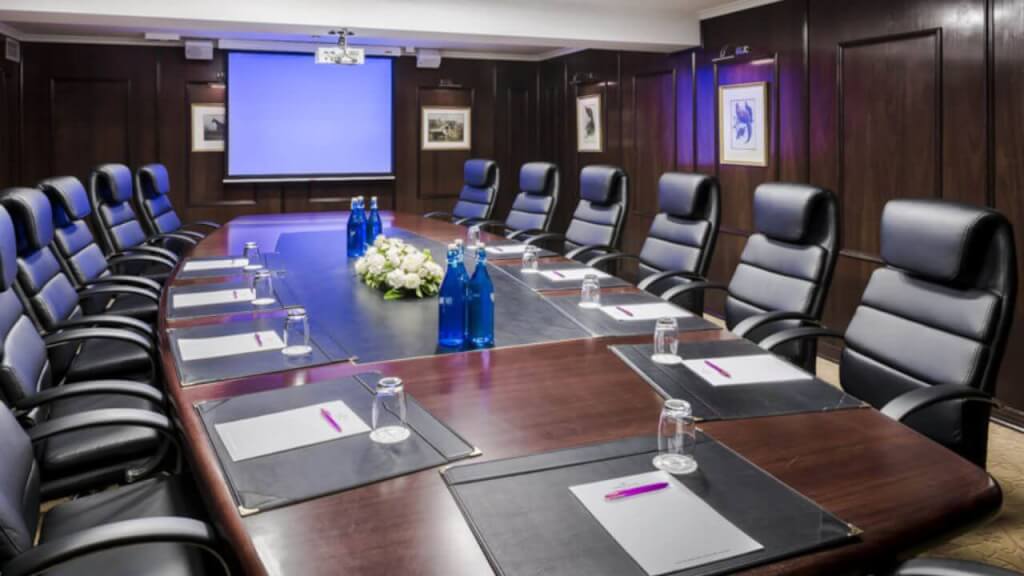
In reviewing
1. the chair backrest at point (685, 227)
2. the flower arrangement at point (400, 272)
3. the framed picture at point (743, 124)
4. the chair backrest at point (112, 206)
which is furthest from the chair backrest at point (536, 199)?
the chair backrest at point (112, 206)

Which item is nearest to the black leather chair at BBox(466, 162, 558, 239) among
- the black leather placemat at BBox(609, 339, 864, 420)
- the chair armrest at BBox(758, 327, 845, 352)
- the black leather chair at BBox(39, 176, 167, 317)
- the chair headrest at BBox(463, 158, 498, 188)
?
the chair headrest at BBox(463, 158, 498, 188)

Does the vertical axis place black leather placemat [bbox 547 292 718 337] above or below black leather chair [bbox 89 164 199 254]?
below

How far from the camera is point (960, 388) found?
1669 mm

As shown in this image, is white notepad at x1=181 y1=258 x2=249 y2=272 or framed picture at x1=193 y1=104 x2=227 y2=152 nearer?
white notepad at x1=181 y1=258 x2=249 y2=272

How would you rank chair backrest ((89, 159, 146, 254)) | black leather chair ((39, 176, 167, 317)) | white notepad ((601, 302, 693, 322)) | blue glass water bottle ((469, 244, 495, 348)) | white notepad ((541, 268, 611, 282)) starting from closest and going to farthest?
blue glass water bottle ((469, 244, 495, 348)) → white notepad ((601, 302, 693, 322)) → white notepad ((541, 268, 611, 282)) → black leather chair ((39, 176, 167, 317)) → chair backrest ((89, 159, 146, 254))

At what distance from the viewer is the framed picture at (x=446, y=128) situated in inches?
291

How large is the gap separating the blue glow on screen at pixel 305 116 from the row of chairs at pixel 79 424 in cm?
345

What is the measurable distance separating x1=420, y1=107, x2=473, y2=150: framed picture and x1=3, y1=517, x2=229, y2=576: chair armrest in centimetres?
652

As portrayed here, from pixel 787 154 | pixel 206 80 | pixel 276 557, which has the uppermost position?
pixel 206 80

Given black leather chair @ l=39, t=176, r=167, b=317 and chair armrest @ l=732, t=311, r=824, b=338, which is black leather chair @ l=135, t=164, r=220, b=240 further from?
chair armrest @ l=732, t=311, r=824, b=338

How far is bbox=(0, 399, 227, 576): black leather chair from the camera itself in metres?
1.09

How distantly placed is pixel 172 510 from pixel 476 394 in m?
0.64

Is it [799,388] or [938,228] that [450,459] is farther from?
[938,228]

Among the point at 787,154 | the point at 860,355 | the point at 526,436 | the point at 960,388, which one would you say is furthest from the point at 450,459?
the point at 787,154
